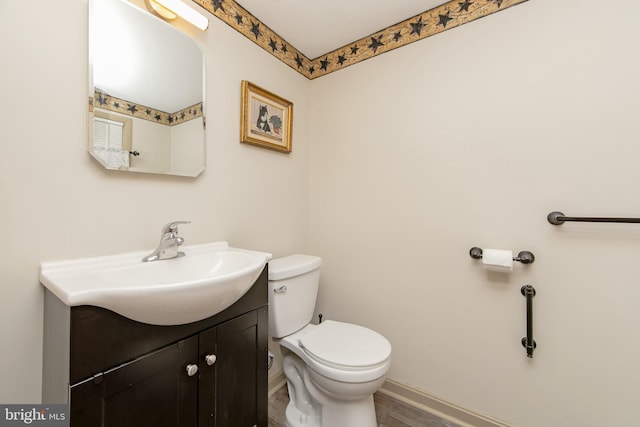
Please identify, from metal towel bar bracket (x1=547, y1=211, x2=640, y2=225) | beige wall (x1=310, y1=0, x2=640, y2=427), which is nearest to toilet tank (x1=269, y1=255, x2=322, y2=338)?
beige wall (x1=310, y1=0, x2=640, y2=427)

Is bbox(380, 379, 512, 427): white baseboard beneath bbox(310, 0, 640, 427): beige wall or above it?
beneath

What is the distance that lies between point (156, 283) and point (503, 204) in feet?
5.00

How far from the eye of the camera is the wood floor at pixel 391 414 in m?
1.37

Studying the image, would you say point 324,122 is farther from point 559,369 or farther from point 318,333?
point 559,369

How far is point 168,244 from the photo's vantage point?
3.36ft

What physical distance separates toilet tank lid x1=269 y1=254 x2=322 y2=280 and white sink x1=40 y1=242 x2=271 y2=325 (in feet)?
0.64

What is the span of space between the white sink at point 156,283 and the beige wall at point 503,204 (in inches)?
35.0

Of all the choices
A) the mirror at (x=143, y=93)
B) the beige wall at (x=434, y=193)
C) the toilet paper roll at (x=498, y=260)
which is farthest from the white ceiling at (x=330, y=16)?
the toilet paper roll at (x=498, y=260)

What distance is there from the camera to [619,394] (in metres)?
1.05

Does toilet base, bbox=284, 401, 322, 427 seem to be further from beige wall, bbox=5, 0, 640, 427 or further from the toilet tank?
beige wall, bbox=5, 0, 640, 427

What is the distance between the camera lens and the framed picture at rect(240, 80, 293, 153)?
142cm

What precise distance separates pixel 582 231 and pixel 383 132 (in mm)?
1055

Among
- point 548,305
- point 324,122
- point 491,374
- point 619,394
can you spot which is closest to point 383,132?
point 324,122

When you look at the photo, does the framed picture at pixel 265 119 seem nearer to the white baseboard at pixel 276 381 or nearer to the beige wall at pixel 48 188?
the beige wall at pixel 48 188
